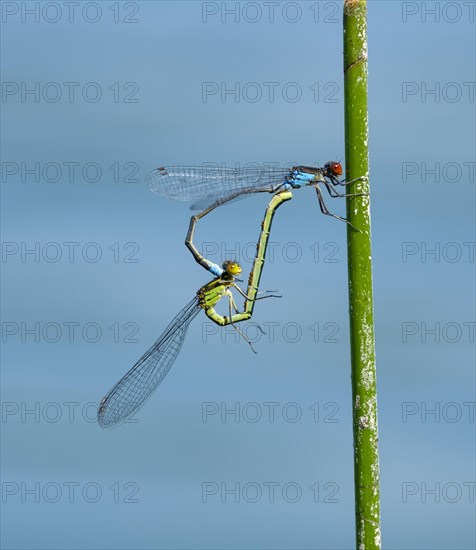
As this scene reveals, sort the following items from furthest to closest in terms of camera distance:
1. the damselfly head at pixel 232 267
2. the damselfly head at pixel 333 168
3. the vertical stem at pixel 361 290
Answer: the damselfly head at pixel 232 267 < the damselfly head at pixel 333 168 < the vertical stem at pixel 361 290

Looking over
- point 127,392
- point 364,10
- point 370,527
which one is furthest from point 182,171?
point 370,527

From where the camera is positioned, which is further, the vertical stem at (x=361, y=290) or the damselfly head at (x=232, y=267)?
the damselfly head at (x=232, y=267)

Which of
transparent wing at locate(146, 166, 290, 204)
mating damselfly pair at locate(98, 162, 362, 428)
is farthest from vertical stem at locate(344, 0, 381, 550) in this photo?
transparent wing at locate(146, 166, 290, 204)

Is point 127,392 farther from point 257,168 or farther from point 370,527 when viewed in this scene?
point 370,527

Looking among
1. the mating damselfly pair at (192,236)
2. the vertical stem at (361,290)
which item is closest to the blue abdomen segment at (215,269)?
the mating damselfly pair at (192,236)

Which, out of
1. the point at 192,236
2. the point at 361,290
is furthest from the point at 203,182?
the point at 361,290

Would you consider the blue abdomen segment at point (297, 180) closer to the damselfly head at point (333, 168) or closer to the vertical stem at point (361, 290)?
the damselfly head at point (333, 168)
